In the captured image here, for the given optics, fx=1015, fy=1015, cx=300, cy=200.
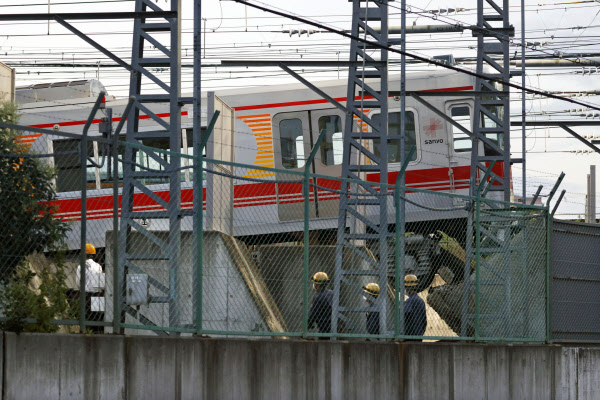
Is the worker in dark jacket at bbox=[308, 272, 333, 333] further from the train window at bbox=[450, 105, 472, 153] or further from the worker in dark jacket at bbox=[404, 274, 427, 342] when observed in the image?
the train window at bbox=[450, 105, 472, 153]

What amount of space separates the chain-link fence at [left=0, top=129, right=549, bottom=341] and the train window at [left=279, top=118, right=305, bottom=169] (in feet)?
11.2

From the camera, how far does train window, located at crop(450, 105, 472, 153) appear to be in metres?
19.9

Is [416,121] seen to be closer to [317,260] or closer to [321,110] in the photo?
[321,110]

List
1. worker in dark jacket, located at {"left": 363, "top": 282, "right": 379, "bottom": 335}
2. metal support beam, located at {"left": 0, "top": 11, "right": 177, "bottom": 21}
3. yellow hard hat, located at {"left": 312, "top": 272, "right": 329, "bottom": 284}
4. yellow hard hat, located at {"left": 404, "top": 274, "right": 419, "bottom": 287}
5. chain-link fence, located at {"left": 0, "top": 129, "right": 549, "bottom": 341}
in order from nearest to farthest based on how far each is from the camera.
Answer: chain-link fence, located at {"left": 0, "top": 129, "right": 549, "bottom": 341} < metal support beam, located at {"left": 0, "top": 11, "right": 177, "bottom": 21} < yellow hard hat, located at {"left": 312, "top": 272, "right": 329, "bottom": 284} < worker in dark jacket, located at {"left": 363, "top": 282, "right": 379, "bottom": 335} < yellow hard hat, located at {"left": 404, "top": 274, "right": 419, "bottom": 287}

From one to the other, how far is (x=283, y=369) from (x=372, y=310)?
2.41 metres

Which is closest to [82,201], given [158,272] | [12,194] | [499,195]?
[12,194]

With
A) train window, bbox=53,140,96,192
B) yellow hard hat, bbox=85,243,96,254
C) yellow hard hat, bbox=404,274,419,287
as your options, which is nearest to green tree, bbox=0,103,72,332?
train window, bbox=53,140,96,192

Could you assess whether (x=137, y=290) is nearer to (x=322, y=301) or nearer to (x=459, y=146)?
(x=322, y=301)

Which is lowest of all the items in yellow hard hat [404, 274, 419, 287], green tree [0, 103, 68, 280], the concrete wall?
the concrete wall

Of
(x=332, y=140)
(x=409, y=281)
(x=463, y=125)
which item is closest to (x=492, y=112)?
(x=463, y=125)

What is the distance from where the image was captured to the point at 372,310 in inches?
488

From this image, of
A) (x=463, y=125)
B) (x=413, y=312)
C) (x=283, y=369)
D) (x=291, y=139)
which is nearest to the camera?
(x=283, y=369)

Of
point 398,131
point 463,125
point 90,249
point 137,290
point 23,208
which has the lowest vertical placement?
point 137,290

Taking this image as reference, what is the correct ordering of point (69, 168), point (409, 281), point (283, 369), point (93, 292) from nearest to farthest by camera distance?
point (93, 292), point (69, 168), point (283, 369), point (409, 281)
